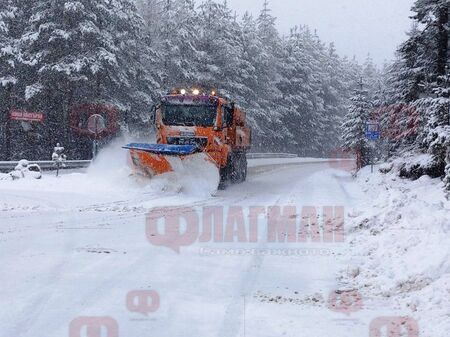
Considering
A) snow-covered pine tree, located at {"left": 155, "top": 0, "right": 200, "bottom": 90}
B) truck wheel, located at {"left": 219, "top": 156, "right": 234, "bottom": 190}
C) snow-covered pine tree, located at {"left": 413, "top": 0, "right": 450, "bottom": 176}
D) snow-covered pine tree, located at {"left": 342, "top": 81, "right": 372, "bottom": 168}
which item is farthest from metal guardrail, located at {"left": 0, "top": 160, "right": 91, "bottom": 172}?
snow-covered pine tree, located at {"left": 342, "top": 81, "right": 372, "bottom": 168}

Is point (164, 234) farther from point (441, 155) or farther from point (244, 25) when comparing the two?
point (244, 25)

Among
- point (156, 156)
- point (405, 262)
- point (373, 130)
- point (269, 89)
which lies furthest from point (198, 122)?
point (269, 89)

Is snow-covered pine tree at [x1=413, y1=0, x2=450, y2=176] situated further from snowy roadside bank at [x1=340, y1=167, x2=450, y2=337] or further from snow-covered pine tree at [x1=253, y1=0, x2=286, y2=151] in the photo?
snow-covered pine tree at [x1=253, y1=0, x2=286, y2=151]

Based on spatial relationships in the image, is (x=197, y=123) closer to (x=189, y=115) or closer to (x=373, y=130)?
(x=189, y=115)

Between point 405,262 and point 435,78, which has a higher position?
point 435,78

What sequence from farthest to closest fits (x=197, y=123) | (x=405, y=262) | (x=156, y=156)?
1. (x=197, y=123)
2. (x=156, y=156)
3. (x=405, y=262)

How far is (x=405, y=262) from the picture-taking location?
6.77m

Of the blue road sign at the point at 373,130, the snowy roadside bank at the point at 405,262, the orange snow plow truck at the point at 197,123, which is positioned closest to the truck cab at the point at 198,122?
the orange snow plow truck at the point at 197,123

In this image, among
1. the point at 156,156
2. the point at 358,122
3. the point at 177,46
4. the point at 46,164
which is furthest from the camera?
the point at 177,46

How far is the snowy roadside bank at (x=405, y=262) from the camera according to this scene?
5363mm

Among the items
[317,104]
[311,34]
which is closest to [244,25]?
[317,104]

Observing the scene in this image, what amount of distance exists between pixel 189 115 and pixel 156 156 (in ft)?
9.02

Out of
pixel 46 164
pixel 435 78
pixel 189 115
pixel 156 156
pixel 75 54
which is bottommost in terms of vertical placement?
pixel 46 164

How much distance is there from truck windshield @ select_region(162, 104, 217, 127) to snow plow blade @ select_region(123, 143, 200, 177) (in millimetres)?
1787
